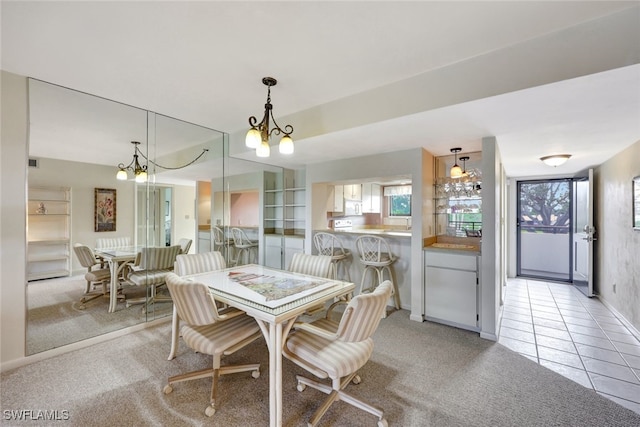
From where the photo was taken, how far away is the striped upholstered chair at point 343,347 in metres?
1.51

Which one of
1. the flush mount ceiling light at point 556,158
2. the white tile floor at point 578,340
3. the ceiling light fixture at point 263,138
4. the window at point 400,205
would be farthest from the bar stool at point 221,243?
the flush mount ceiling light at point 556,158

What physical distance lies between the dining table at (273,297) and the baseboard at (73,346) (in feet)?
3.85

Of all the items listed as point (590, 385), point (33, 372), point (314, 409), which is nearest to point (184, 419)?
point (314, 409)

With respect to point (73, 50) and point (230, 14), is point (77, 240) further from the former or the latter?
point (230, 14)

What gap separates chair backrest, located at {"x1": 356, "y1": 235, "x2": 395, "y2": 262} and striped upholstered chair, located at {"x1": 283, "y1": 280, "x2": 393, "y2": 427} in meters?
1.84

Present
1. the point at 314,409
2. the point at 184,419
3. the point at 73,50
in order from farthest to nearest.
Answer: the point at 73,50 → the point at 314,409 → the point at 184,419

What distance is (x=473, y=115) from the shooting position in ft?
7.42

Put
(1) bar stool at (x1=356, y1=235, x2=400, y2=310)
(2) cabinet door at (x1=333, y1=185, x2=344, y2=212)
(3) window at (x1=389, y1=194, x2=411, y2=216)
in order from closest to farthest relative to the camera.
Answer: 1. (1) bar stool at (x1=356, y1=235, x2=400, y2=310)
2. (2) cabinet door at (x1=333, y1=185, x2=344, y2=212)
3. (3) window at (x1=389, y1=194, x2=411, y2=216)

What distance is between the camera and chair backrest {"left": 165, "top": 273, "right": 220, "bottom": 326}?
171 centimetres

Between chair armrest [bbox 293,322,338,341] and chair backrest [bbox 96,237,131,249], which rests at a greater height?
chair backrest [bbox 96,237,131,249]

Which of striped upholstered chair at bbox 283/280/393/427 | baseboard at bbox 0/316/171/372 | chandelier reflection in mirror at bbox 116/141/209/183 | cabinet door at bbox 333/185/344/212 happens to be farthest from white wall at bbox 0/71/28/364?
cabinet door at bbox 333/185/344/212

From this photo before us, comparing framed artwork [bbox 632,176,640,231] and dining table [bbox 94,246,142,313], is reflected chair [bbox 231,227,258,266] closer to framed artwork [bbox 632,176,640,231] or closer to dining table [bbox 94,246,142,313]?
dining table [bbox 94,246,142,313]

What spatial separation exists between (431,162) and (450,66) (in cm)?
185

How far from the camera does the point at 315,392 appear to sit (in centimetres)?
197
